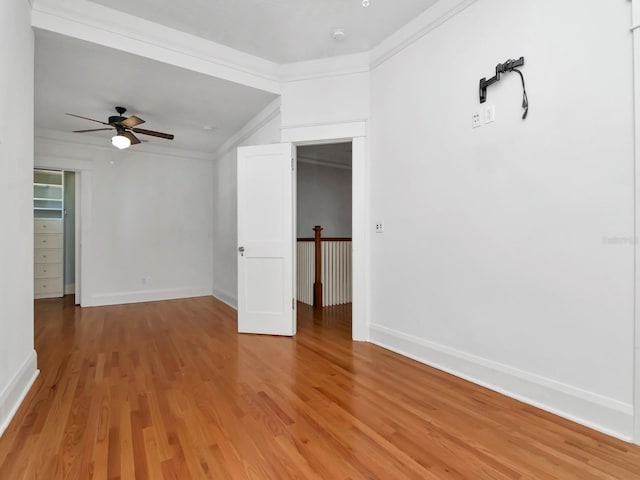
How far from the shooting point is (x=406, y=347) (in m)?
2.87

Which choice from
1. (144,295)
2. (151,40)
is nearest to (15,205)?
(151,40)

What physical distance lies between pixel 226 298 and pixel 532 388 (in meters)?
4.33

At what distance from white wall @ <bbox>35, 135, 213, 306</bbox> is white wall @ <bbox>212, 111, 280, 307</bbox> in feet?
0.96

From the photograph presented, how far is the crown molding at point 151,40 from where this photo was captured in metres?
2.46

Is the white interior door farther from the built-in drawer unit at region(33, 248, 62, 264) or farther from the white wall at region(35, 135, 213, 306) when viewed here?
the built-in drawer unit at region(33, 248, 62, 264)

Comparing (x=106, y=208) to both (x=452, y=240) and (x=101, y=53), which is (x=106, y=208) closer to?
(x=101, y=53)

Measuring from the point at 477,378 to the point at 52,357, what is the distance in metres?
3.57

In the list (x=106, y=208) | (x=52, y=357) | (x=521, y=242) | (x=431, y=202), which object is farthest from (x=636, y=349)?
(x=106, y=208)

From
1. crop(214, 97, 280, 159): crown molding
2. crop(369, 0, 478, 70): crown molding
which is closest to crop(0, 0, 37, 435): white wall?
crop(214, 97, 280, 159): crown molding

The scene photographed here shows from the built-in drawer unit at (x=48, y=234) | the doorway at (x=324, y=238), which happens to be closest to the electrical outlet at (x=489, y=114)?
the doorway at (x=324, y=238)

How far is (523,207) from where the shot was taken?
204 centimetres

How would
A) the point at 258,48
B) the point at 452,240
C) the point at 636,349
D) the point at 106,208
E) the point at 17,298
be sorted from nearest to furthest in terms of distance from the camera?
the point at 636,349 → the point at 17,298 → the point at 452,240 → the point at 258,48 → the point at 106,208

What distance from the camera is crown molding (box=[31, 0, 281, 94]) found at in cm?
246

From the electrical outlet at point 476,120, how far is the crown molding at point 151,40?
2123 millimetres
